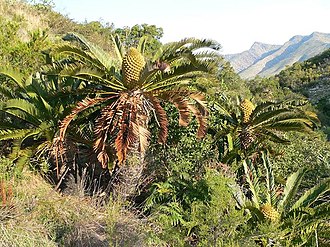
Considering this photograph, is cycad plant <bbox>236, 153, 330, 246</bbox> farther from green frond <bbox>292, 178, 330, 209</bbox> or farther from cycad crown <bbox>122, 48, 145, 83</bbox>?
cycad crown <bbox>122, 48, 145, 83</bbox>

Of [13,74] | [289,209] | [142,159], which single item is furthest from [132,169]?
[13,74]

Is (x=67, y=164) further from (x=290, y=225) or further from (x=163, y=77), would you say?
(x=290, y=225)

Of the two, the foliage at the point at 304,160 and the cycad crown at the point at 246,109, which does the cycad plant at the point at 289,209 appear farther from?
the foliage at the point at 304,160

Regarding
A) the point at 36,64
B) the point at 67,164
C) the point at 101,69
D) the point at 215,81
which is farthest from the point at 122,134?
the point at 36,64

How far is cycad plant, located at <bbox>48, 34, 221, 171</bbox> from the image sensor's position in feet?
21.9

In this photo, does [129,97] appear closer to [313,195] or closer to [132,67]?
[132,67]

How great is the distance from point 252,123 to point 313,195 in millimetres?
1985

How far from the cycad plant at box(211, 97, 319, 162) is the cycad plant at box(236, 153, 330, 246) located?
0.75m

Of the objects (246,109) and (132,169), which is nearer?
(132,169)

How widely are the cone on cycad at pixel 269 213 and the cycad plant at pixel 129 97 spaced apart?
1.53 m

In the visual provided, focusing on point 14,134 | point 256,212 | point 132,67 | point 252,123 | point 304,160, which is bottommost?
point 304,160

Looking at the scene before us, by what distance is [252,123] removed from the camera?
8141mm

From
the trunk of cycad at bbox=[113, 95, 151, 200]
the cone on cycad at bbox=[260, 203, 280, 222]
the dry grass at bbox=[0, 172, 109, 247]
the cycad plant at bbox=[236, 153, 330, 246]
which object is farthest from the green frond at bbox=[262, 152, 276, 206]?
the dry grass at bbox=[0, 172, 109, 247]

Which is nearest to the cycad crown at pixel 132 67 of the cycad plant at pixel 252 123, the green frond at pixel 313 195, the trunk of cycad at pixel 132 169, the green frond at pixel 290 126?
the trunk of cycad at pixel 132 169
